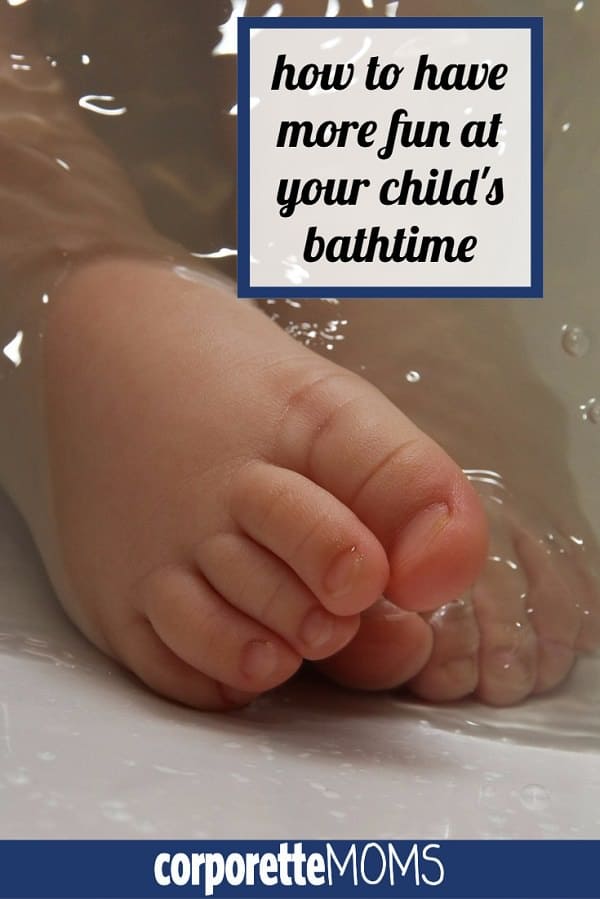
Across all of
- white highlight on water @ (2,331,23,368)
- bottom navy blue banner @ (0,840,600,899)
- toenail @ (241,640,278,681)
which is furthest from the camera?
white highlight on water @ (2,331,23,368)

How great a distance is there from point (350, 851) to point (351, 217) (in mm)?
277

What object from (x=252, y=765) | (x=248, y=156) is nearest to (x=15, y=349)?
(x=248, y=156)

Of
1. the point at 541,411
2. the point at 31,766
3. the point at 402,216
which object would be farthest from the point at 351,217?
the point at 31,766

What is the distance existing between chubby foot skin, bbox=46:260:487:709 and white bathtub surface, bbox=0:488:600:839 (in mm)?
20

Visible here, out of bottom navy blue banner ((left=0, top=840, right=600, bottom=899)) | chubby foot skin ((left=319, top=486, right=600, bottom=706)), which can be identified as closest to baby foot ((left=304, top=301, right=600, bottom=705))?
chubby foot skin ((left=319, top=486, right=600, bottom=706))

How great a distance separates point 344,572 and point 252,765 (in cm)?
7

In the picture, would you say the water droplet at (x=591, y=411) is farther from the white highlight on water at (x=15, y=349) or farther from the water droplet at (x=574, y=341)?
the white highlight on water at (x=15, y=349)

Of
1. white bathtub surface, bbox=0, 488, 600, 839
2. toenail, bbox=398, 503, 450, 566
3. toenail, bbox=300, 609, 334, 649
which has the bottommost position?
white bathtub surface, bbox=0, 488, 600, 839

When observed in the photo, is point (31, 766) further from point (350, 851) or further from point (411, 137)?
point (411, 137)

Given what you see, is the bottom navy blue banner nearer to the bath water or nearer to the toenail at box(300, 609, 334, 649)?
the toenail at box(300, 609, 334, 649)

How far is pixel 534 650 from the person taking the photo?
436mm

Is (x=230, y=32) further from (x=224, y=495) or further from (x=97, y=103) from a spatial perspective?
(x=224, y=495)

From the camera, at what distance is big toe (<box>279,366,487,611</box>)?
0.32m

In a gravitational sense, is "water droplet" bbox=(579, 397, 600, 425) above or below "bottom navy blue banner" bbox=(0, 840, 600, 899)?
above
